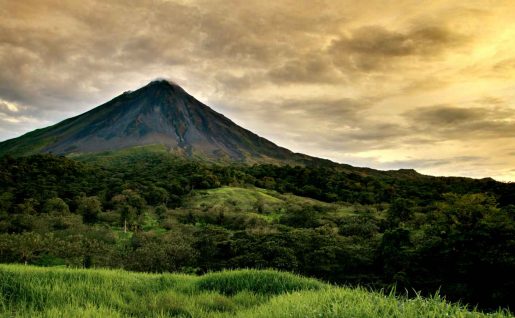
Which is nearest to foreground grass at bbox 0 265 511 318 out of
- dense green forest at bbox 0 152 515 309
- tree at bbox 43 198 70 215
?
dense green forest at bbox 0 152 515 309

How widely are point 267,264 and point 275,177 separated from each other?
419 feet

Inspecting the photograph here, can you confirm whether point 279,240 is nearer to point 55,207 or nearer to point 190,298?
point 190,298

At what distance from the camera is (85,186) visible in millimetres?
117375

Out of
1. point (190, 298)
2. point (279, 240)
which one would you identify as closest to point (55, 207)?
point (279, 240)

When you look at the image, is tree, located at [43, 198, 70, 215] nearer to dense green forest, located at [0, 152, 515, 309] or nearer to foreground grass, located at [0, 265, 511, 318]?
dense green forest, located at [0, 152, 515, 309]

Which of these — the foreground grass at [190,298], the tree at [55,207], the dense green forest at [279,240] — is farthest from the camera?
the tree at [55,207]

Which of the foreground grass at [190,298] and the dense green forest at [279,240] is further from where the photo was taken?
the dense green forest at [279,240]

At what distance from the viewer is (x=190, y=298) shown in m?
8.43

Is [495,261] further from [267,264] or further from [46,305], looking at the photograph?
[46,305]

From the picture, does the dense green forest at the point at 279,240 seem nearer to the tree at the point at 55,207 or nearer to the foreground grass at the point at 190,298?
the tree at the point at 55,207

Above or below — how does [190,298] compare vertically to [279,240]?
above

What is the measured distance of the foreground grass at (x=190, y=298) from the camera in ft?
17.4

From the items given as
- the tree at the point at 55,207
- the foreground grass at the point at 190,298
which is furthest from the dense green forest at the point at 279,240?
the foreground grass at the point at 190,298

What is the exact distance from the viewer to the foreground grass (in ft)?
17.4
